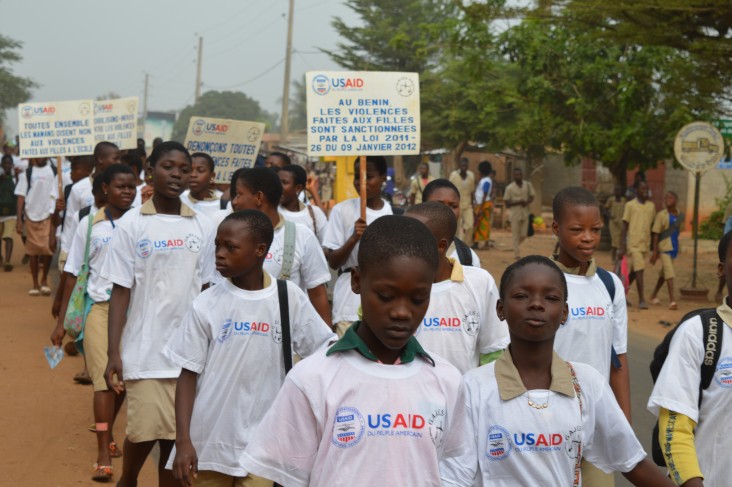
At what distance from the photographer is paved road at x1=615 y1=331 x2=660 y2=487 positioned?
7809mm

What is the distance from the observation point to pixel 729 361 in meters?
3.73

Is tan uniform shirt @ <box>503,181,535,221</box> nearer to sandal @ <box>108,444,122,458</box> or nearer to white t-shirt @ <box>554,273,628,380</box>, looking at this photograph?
sandal @ <box>108,444,122,458</box>

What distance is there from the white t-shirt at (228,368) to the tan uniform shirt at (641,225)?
37.6 ft

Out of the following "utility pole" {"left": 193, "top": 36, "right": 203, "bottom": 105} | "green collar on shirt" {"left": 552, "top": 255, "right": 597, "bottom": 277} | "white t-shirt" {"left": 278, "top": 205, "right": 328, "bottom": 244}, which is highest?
"utility pole" {"left": 193, "top": 36, "right": 203, "bottom": 105}

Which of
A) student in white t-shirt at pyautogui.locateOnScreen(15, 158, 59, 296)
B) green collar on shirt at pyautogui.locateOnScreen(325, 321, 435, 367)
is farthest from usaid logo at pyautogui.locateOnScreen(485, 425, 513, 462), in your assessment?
student in white t-shirt at pyautogui.locateOnScreen(15, 158, 59, 296)

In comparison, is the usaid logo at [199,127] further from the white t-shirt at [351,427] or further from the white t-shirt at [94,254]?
the white t-shirt at [351,427]

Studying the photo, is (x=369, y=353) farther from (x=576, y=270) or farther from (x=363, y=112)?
(x=363, y=112)

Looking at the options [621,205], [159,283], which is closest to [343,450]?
[159,283]

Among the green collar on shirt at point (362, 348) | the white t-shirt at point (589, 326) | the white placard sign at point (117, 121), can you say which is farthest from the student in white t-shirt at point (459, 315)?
the white placard sign at point (117, 121)

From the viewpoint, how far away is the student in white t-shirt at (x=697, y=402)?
369 cm

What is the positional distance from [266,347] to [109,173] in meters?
3.51

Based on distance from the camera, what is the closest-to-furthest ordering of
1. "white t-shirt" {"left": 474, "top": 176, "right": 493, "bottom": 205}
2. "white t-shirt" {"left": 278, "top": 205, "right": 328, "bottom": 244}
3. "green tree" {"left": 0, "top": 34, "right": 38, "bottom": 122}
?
"white t-shirt" {"left": 278, "top": 205, "right": 328, "bottom": 244} → "white t-shirt" {"left": 474, "top": 176, "right": 493, "bottom": 205} → "green tree" {"left": 0, "top": 34, "right": 38, "bottom": 122}

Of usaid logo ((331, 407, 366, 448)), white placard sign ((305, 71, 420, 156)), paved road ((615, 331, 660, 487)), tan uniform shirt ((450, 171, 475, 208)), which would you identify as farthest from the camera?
tan uniform shirt ((450, 171, 475, 208))

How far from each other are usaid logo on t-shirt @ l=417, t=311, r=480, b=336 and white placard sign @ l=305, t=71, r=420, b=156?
11.1 ft
